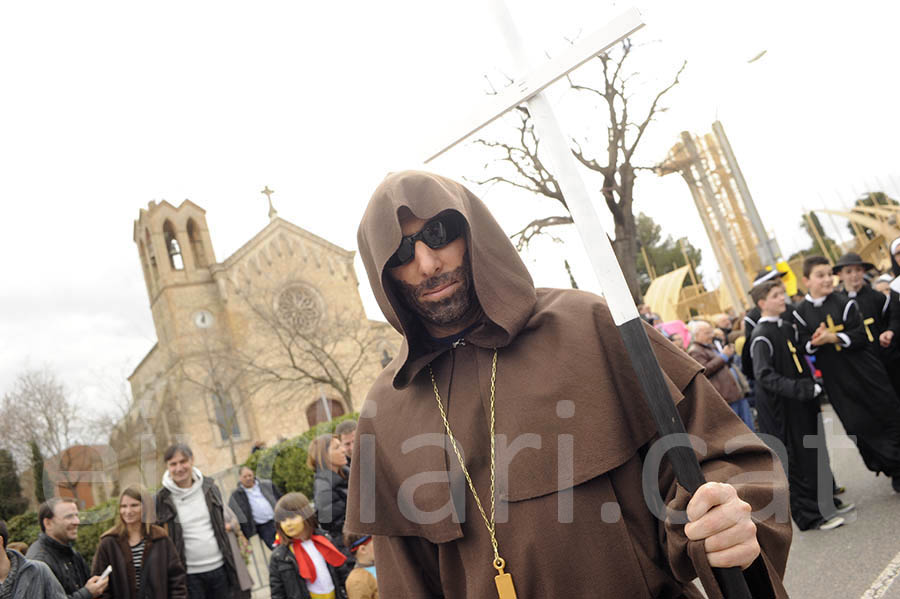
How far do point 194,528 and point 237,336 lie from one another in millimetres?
28260

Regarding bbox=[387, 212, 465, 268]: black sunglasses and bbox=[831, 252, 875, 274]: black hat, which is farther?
bbox=[831, 252, 875, 274]: black hat

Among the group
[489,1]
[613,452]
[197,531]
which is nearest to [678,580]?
[613,452]

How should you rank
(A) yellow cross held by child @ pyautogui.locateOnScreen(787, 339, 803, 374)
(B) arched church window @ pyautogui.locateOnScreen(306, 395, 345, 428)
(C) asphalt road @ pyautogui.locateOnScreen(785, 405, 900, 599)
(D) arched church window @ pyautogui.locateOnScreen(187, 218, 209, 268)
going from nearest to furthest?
(C) asphalt road @ pyautogui.locateOnScreen(785, 405, 900, 599), (A) yellow cross held by child @ pyautogui.locateOnScreen(787, 339, 803, 374), (B) arched church window @ pyautogui.locateOnScreen(306, 395, 345, 428), (D) arched church window @ pyautogui.locateOnScreen(187, 218, 209, 268)

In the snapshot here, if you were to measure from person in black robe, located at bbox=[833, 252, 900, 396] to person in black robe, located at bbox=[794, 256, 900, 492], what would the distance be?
0.81 ft

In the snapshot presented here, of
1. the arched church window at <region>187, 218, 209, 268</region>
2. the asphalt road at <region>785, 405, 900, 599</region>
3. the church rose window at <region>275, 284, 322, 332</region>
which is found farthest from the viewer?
the arched church window at <region>187, 218, 209, 268</region>

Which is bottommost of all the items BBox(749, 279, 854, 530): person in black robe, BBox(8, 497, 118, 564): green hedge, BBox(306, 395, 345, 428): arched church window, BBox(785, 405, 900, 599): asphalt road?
BBox(785, 405, 900, 599): asphalt road

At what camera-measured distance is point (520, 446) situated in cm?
196

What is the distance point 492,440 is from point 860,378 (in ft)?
18.1

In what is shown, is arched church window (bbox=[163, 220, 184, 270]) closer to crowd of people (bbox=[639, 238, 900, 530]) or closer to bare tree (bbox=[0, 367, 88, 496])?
bare tree (bbox=[0, 367, 88, 496])

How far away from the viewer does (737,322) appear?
11.9 meters

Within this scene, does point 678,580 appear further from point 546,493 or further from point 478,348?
point 478,348

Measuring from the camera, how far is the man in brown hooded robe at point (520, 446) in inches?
67.7

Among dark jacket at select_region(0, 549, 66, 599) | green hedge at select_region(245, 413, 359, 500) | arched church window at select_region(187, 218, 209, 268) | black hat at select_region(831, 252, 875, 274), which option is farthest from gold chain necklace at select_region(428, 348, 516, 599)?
arched church window at select_region(187, 218, 209, 268)

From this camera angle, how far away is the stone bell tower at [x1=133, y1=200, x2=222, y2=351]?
1331 inches
